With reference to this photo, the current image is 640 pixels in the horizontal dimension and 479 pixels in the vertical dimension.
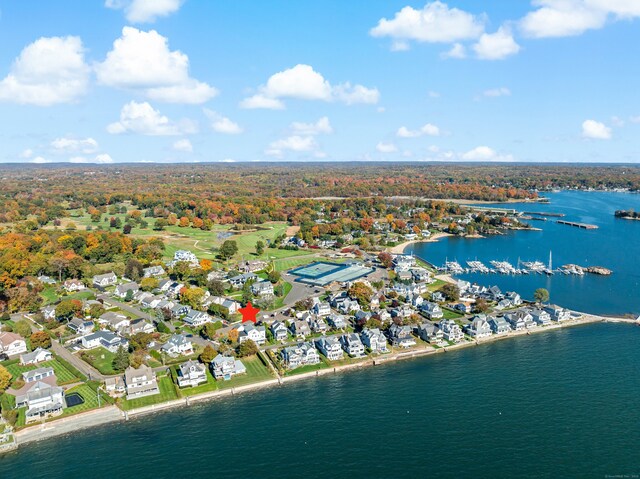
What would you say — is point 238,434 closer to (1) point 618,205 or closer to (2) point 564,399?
(2) point 564,399

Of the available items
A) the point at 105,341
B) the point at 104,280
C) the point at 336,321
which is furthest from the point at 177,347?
the point at 104,280

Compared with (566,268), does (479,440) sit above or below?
below

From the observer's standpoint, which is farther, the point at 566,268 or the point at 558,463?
the point at 566,268

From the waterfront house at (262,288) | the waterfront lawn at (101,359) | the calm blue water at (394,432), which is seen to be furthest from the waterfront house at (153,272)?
the calm blue water at (394,432)

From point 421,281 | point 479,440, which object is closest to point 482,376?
point 479,440

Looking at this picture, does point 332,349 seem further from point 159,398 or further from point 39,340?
point 39,340
